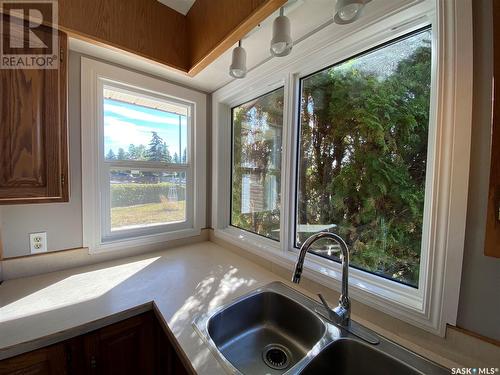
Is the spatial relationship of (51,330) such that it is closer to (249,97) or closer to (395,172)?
(395,172)

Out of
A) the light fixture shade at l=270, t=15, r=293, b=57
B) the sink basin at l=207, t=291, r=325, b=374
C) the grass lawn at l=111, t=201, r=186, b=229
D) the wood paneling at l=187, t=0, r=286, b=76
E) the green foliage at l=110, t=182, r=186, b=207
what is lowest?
the sink basin at l=207, t=291, r=325, b=374

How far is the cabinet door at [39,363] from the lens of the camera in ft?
2.30

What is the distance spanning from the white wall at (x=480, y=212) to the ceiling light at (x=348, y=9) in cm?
35

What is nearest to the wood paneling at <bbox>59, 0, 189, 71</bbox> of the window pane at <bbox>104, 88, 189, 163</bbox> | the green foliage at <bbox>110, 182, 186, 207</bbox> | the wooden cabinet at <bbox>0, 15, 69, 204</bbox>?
the wooden cabinet at <bbox>0, 15, 69, 204</bbox>

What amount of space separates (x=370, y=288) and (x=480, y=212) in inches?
18.7

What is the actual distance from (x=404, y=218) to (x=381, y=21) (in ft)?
2.71

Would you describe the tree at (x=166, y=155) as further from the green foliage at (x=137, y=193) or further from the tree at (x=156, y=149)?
the green foliage at (x=137, y=193)

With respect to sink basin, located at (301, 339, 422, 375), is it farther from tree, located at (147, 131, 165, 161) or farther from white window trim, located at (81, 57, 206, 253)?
tree, located at (147, 131, 165, 161)

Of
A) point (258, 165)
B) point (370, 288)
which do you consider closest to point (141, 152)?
point (258, 165)

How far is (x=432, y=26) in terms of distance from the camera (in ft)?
2.49

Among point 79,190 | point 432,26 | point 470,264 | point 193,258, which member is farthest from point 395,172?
point 79,190

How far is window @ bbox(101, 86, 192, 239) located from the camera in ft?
4.72

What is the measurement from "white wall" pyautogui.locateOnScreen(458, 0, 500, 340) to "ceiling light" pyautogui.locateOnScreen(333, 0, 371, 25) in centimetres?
35

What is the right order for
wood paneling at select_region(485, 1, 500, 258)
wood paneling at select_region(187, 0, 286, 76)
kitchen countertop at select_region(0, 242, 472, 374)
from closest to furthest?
wood paneling at select_region(485, 1, 500, 258) → kitchen countertop at select_region(0, 242, 472, 374) → wood paneling at select_region(187, 0, 286, 76)
